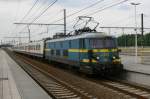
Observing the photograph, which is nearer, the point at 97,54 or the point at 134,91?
the point at 134,91

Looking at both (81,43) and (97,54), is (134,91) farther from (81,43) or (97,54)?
(81,43)

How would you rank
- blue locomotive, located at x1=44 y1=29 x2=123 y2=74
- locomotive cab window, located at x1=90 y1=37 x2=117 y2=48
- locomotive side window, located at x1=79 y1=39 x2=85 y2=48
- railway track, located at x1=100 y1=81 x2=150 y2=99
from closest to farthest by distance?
railway track, located at x1=100 y1=81 x2=150 y2=99 → blue locomotive, located at x1=44 y1=29 x2=123 y2=74 → locomotive cab window, located at x1=90 y1=37 x2=117 y2=48 → locomotive side window, located at x1=79 y1=39 x2=85 y2=48

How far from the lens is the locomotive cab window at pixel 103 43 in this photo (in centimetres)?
2144

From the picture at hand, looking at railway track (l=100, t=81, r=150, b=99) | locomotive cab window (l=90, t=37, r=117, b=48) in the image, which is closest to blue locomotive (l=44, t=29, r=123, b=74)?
locomotive cab window (l=90, t=37, r=117, b=48)

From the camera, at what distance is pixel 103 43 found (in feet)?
70.8

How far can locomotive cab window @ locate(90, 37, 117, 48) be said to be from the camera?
21438 mm

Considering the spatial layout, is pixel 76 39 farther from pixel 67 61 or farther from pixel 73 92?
pixel 73 92

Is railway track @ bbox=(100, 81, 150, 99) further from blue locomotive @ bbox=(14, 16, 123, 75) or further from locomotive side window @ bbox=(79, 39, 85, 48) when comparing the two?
locomotive side window @ bbox=(79, 39, 85, 48)

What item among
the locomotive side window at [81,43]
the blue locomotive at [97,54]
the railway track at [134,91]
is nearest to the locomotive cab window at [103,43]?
the blue locomotive at [97,54]

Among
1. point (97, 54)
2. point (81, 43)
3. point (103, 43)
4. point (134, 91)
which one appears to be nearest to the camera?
point (134, 91)

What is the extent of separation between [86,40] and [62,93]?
22.0 feet

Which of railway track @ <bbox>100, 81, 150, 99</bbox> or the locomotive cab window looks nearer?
railway track @ <bbox>100, 81, 150, 99</bbox>

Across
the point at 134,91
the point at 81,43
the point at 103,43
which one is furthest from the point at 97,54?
the point at 134,91

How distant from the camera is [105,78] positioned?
22.1 m
